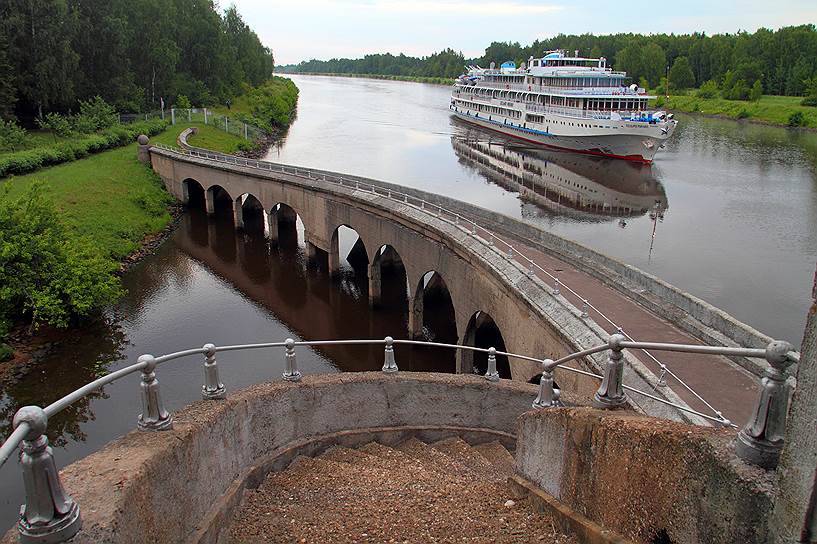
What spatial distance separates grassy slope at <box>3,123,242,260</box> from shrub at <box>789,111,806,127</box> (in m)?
79.1

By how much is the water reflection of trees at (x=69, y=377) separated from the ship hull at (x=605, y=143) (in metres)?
50.7

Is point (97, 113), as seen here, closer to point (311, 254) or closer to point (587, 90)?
point (311, 254)

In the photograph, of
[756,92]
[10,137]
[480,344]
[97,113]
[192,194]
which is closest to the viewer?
[480,344]

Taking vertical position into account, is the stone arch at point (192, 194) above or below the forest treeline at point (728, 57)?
below

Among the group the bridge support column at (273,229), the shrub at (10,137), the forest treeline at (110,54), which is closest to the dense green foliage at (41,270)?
the bridge support column at (273,229)

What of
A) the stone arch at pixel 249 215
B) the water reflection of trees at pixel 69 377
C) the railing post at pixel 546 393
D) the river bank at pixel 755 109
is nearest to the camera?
the railing post at pixel 546 393

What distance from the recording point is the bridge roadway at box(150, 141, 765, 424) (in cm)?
1218

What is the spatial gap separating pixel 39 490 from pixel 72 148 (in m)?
49.5

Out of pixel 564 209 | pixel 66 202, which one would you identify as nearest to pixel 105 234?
pixel 66 202

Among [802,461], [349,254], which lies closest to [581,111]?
[349,254]

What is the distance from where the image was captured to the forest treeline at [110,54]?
49.3 meters

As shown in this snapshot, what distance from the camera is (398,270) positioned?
109 feet

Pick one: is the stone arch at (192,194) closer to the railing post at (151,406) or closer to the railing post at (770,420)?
the railing post at (151,406)

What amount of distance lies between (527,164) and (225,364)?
4690 centimetres
